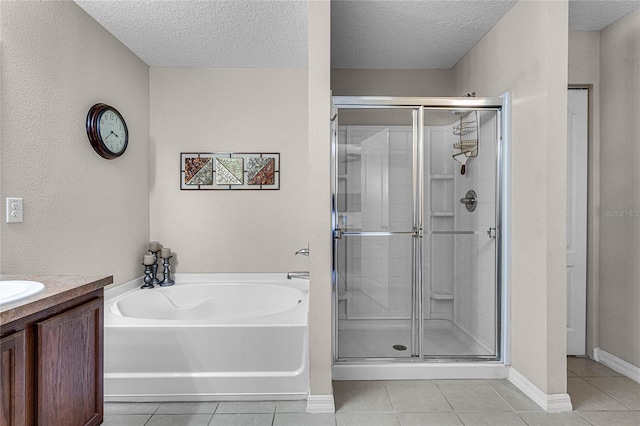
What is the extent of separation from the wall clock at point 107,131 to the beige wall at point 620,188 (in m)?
3.53

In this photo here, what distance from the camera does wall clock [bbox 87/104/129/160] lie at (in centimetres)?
247

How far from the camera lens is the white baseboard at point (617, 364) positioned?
246 cm

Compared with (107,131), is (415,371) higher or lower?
lower

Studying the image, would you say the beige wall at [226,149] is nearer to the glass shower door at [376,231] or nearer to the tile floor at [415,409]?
the glass shower door at [376,231]

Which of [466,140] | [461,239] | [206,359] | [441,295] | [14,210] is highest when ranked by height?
[466,140]

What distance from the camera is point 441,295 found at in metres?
2.57

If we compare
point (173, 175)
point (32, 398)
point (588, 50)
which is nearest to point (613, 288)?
point (588, 50)

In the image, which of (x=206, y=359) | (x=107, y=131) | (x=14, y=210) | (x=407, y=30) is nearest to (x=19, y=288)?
(x=14, y=210)

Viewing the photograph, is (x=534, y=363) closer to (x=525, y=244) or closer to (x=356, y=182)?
(x=525, y=244)

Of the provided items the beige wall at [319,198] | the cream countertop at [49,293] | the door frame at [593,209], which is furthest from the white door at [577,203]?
the cream countertop at [49,293]

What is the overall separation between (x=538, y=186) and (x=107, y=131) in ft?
9.25

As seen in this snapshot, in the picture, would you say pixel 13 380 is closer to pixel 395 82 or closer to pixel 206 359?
pixel 206 359

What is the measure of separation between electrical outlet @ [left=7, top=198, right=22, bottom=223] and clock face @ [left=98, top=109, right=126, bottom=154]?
776 mm

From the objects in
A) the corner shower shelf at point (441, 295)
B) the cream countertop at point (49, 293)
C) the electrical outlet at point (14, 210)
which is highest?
the electrical outlet at point (14, 210)
